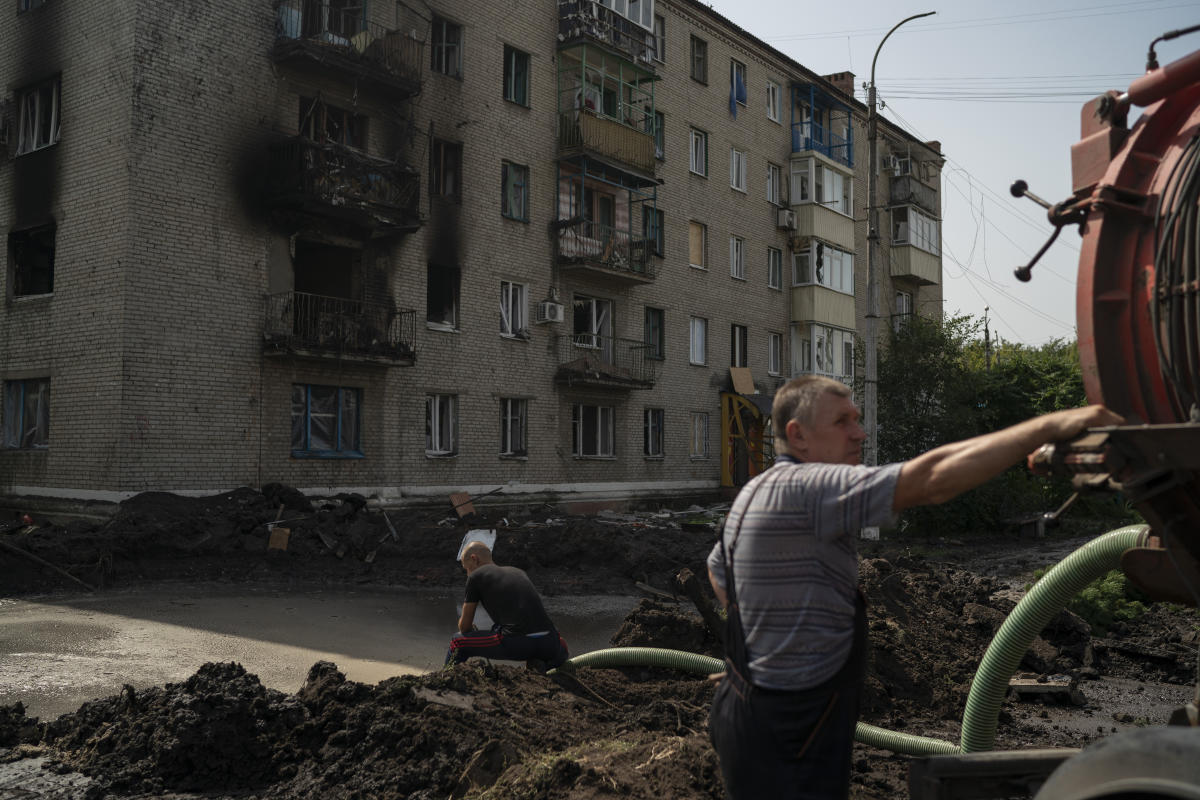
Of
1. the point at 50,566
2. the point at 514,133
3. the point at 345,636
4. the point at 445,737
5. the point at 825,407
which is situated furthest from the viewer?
the point at 514,133

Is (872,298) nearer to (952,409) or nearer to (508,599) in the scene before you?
(952,409)

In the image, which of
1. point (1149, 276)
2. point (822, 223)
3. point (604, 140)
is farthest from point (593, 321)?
point (1149, 276)

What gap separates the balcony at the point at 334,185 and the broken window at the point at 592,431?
25.6 ft

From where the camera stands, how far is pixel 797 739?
269cm

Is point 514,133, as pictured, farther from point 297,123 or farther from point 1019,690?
point 1019,690

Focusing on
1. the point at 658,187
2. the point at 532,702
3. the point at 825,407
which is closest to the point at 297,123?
the point at 658,187

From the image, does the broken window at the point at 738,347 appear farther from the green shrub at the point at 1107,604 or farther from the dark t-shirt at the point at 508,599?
the dark t-shirt at the point at 508,599

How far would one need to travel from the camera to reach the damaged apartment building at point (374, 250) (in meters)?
16.5

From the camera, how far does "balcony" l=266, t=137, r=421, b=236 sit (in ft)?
56.5

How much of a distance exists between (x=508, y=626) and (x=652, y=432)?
67.2ft

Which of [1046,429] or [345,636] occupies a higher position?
[1046,429]

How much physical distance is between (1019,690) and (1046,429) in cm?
620

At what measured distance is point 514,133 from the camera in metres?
22.9

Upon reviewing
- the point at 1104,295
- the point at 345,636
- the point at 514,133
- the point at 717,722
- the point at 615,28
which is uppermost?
the point at 615,28
